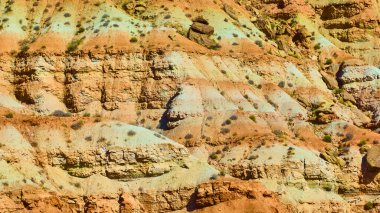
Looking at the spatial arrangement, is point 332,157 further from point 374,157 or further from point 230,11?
point 230,11

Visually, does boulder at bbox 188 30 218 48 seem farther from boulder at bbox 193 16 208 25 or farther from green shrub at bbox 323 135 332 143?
green shrub at bbox 323 135 332 143

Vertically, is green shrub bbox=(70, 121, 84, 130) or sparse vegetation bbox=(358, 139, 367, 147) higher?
green shrub bbox=(70, 121, 84, 130)

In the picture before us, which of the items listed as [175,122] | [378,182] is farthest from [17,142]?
[378,182]

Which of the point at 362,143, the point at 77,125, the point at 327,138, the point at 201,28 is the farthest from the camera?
the point at 201,28

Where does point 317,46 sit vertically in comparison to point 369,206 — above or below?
below

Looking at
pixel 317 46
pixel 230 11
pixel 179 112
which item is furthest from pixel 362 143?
pixel 317 46

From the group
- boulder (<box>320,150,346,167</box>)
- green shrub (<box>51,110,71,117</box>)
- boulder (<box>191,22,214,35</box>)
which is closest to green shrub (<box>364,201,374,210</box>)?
boulder (<box>320,150,346,167</box>)

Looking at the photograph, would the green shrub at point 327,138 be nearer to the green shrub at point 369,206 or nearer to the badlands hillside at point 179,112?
the badlands hillside at point 179,112

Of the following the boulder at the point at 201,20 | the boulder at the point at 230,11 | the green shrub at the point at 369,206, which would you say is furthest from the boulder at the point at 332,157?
the boulder at the point at 230,11

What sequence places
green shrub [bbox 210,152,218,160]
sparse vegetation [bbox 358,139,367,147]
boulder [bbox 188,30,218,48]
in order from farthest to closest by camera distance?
boulder [bbox 188,30,218,48]
sparse vegetation [bbox 358,139,367,147]
green shrub [bbox 210,152,218,160]
